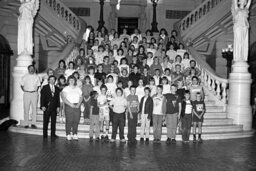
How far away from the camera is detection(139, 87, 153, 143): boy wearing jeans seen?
10.2m

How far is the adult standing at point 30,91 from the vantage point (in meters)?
11.4

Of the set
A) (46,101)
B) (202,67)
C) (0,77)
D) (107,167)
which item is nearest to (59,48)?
(0,77)

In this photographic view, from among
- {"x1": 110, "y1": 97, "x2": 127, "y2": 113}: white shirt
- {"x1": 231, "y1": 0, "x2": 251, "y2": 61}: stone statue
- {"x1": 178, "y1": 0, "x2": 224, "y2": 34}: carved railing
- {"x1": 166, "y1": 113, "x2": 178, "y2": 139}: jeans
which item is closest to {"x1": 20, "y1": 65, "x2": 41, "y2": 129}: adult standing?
{"x1": 110, "y1": 97, "x2": 127, "y2": 113}: white shirt

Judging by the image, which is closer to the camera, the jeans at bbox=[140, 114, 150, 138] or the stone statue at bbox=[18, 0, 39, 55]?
the jeans at bbox=[140, 114, 150, 138]

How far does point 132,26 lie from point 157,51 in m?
10.6

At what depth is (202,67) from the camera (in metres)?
14.4

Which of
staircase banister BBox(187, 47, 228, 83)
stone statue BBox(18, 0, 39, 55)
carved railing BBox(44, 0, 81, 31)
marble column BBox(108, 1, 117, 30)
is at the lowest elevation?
staircase banister BBox(187, 47, 228, 83)

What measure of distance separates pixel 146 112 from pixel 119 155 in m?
2.27

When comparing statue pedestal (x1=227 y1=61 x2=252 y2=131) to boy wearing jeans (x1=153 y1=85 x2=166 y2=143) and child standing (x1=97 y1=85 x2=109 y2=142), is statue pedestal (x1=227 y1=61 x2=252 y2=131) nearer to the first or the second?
boy wearing jeans (x1=153 y1=85 x2=166 y2=143)

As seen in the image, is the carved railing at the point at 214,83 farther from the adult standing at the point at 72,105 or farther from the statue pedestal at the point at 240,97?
the adult standing at the point at 72,105

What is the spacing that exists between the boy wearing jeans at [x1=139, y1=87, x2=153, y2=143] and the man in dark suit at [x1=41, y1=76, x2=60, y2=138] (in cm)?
237

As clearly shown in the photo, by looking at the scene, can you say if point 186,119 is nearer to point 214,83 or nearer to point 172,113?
point 172,113

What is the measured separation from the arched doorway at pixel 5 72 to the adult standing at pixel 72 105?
33.1 feet

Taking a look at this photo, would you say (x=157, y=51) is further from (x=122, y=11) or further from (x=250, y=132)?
(x=122, y=11)
